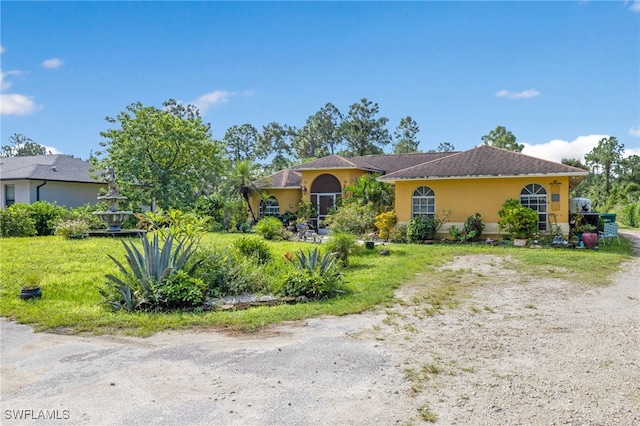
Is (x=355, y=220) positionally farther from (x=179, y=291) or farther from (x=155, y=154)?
(x=179, y=291)

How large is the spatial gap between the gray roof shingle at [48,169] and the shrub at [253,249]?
17.6 metres

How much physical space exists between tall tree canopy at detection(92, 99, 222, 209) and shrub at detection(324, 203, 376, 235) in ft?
35.0

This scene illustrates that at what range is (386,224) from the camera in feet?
63.8

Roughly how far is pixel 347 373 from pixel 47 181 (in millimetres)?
26404

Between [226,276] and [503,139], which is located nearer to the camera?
[226,276]

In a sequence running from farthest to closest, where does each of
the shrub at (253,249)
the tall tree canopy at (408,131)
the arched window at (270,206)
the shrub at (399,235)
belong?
the tall tree canopy at (408,131) → the arched window at (270,206) → the shrub at (399,235) → the shrub at (253,249)

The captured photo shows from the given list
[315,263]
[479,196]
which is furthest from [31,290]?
[479,196]

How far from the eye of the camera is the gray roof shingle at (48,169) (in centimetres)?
2481

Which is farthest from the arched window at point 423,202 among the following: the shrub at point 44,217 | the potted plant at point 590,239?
the shrub at point 44,217

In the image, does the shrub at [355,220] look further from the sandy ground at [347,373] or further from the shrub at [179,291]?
the sandy ground at [347,373]

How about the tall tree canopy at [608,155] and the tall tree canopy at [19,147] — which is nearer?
the tall tree canopy at [608,155]

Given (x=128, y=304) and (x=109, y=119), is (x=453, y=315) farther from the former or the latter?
(x=109, y=119)

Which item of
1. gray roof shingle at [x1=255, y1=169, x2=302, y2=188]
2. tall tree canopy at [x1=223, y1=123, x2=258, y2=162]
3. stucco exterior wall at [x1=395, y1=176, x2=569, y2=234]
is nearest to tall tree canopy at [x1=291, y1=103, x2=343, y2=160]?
tall tree canopy at [x1=223, y1=123, x2=258, y2=162]

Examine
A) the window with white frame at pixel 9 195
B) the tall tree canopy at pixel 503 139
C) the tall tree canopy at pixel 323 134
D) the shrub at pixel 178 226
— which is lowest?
the shrub at pixel 178 226
